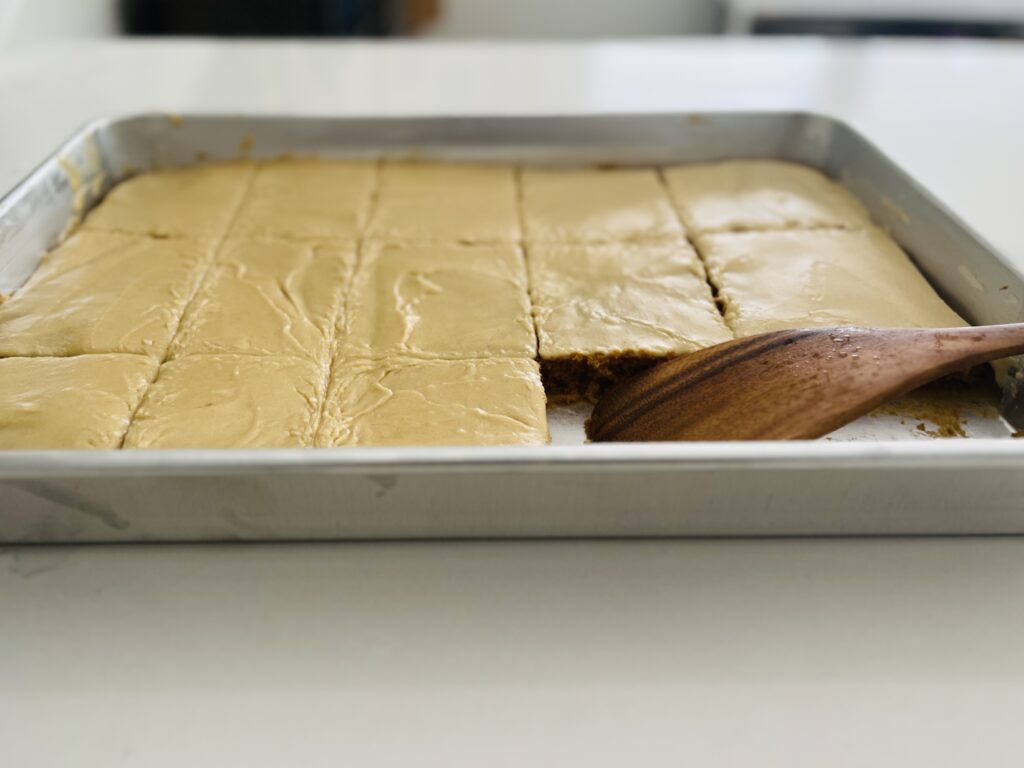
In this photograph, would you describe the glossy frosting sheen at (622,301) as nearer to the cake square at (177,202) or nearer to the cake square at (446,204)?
the cake square at (446,204)

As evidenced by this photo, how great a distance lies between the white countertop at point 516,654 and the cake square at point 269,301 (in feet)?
1.57

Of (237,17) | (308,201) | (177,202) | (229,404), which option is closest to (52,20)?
(237,17)

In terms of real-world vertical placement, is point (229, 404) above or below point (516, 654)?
above

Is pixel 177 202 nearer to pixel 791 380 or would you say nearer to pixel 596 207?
pixel 596 207

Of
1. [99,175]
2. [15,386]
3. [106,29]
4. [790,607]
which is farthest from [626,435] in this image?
[106,29]

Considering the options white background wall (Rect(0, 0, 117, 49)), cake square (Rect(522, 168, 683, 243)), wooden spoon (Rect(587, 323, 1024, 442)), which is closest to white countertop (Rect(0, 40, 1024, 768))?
wooden spoon (Rect(587, 323, 1024, 442))

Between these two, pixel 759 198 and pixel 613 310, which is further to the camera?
pixel 759 198

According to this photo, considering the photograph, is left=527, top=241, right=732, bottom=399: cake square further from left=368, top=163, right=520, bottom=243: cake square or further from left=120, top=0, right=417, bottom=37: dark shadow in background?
left=120, top=0, right=417, bottom=37: dark shadow in background

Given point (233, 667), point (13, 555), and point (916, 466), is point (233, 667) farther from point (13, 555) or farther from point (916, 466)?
point (916, 466)

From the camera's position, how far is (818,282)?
1.79 metres

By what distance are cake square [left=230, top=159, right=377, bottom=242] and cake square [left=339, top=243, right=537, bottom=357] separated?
148mm

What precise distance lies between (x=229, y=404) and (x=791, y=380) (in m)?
0.90

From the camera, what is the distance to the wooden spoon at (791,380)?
126 centimetres

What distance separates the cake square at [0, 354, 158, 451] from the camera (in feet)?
4.38
